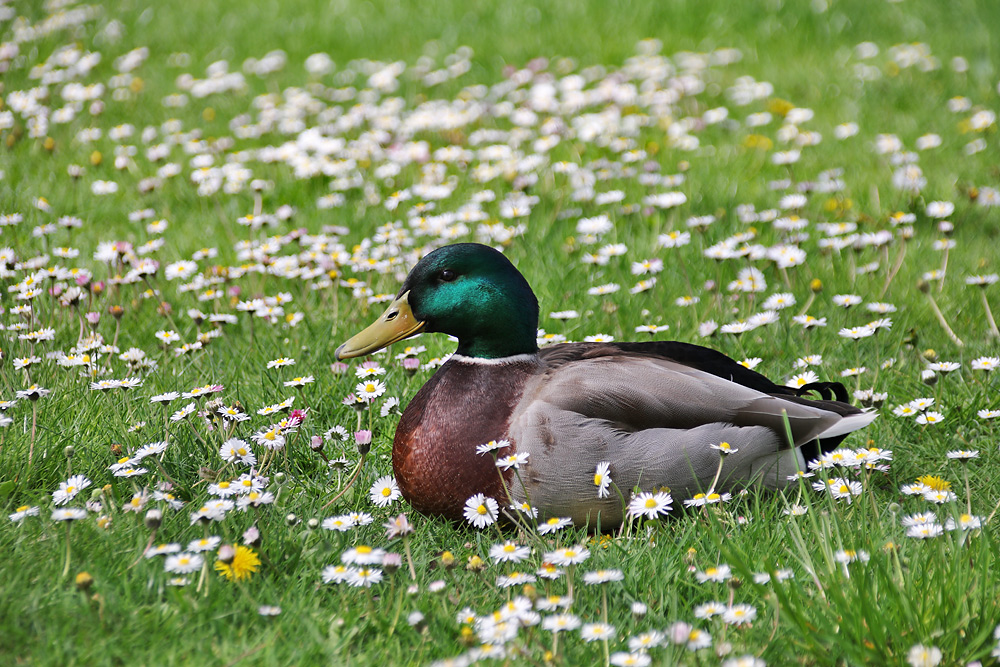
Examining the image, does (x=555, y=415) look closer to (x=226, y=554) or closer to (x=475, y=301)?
(x=475, y=301)

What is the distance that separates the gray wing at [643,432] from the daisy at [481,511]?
4.7 inches

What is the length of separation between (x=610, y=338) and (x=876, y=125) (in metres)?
4.11

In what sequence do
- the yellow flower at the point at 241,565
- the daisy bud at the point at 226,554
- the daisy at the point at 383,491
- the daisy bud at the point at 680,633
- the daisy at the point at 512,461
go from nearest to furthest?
the daisy bud at the point at 680,633 < the daisy bud at the point at 226,554 < the yellow flower at the point at 241,565 < the daisy at the point at 512,461 < the daisy at the point at 383,491

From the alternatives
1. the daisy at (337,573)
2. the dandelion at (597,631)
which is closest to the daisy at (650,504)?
the dandelion at (597,631)

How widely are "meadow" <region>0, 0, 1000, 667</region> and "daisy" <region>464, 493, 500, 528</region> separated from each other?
0.34ft

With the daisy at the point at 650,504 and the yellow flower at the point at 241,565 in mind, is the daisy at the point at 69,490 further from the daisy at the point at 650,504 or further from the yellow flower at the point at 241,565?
the daisy at the point at 650,504

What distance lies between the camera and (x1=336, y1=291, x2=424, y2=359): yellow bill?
3316 millimetres

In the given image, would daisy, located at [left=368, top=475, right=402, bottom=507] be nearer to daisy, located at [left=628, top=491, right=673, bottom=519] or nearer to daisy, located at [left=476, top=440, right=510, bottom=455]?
daisy, located at [left=476, top=440, right=510, bottom=455]

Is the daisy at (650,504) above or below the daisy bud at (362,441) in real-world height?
below

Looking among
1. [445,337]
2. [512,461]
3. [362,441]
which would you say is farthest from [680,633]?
[445,337]

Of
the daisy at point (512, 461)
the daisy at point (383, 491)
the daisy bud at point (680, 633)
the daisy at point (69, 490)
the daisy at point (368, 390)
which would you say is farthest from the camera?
the daisy at point (368, 390)

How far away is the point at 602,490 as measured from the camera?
9.50ft

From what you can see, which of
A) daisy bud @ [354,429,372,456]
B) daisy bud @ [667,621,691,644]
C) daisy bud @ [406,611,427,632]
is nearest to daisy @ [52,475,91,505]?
daisy bud @ [354,429,372,456]

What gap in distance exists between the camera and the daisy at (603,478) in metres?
2.89
